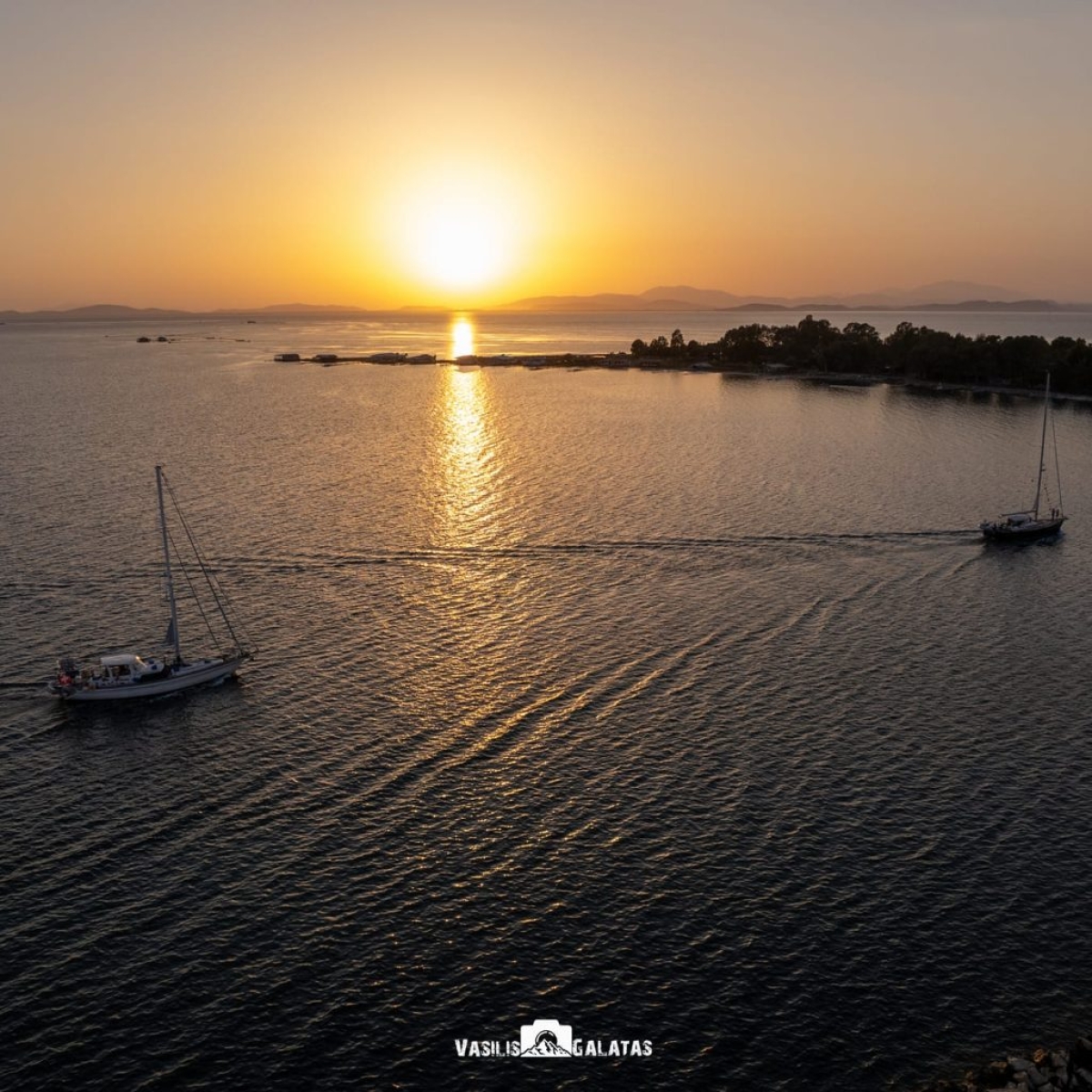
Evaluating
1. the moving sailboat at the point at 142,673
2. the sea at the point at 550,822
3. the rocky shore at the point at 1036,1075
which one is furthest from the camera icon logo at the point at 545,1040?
the moving sailboat at the point at 142,673

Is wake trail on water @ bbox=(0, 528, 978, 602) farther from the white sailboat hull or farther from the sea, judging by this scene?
the white sailboat hull

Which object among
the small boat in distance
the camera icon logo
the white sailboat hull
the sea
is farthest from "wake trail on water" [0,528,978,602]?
the camera icon logo

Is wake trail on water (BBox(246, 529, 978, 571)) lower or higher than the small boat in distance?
lower

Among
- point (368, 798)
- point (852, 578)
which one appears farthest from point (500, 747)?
point (852, 578)

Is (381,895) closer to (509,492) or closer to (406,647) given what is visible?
(406,647)

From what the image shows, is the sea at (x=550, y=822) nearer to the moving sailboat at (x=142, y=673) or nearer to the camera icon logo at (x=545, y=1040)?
the camera icon logo at (x=545, y=1040)
